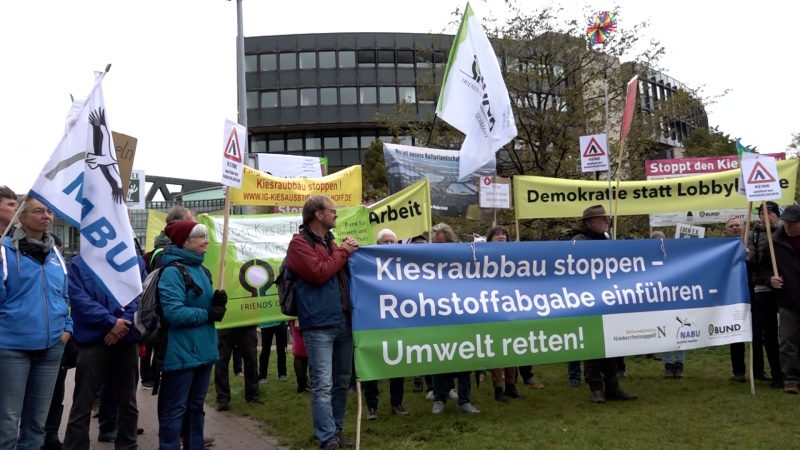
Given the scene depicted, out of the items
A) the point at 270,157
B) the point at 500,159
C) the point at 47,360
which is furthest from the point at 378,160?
the point at 47,360

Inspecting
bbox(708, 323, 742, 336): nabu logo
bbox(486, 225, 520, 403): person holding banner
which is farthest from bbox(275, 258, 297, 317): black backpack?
bbox(708, 323, 742, 336): nabu logo

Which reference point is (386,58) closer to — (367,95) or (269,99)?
(367,95)

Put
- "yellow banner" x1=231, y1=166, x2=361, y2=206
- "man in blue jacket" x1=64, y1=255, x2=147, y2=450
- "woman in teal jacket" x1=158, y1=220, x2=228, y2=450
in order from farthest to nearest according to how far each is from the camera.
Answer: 1. "yellow banner" x1=231, y1=166, x2=361, y2=206
2. "man in blue jacket" x1=64, y1=255, x2=147, y2=450
3. "woman in teal jacket" x1=158, y1=220, x2=228, y2=450

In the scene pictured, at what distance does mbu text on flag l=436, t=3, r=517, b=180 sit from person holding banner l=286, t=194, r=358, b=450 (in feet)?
10.6

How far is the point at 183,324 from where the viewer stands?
4887 mm

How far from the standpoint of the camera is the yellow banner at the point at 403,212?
884 centimetres

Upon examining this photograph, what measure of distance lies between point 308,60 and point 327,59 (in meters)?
1.57

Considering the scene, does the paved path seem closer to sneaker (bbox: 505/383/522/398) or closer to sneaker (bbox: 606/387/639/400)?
sneaker (bbox: 505/383/522/398)

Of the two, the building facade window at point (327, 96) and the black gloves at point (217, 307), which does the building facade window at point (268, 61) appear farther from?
Result: the black gloves at point (217, 307)

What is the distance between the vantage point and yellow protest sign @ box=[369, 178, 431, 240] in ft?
29.0

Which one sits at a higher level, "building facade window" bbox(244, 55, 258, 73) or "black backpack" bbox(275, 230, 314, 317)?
"building facade window" bbox(244, 55, 258, 73)

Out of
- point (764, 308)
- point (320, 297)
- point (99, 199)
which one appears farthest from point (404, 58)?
point (99, 199)

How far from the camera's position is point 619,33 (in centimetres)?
1938

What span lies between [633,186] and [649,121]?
10535mm
